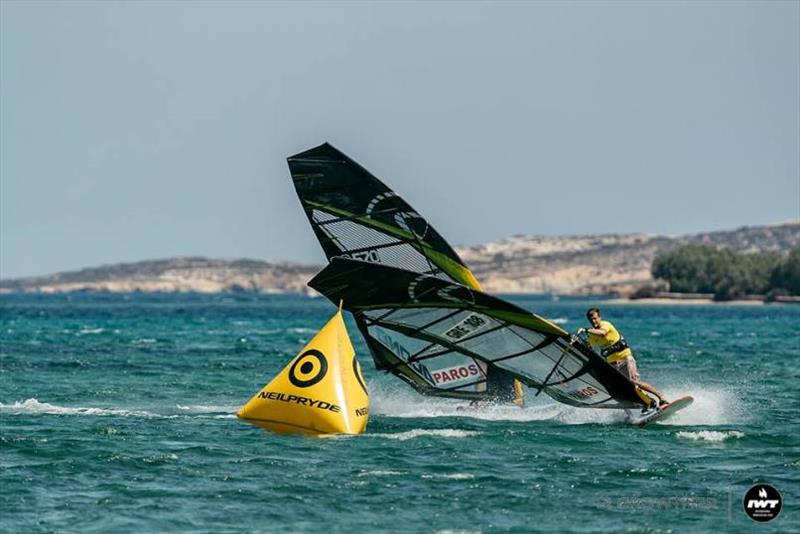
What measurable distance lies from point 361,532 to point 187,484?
3906 mm

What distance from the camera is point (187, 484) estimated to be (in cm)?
2109

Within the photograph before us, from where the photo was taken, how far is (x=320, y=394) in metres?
25.5

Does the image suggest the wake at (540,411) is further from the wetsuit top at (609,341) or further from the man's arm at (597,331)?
the man's arm at (597,331)

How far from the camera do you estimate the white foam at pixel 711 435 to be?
1021 inches

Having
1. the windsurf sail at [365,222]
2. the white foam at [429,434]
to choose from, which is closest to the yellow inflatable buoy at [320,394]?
the white foam at [429,434]

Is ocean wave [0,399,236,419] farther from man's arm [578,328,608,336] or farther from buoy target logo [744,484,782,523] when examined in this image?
buoy target logo [744,484,782,523]

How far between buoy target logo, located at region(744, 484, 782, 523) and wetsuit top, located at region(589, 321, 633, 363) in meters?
6.66

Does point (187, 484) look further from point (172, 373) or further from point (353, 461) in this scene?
point (172, 373)

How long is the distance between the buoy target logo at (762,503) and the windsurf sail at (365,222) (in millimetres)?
8539

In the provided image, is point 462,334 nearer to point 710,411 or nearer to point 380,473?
point 710,411

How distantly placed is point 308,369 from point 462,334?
3.77 m

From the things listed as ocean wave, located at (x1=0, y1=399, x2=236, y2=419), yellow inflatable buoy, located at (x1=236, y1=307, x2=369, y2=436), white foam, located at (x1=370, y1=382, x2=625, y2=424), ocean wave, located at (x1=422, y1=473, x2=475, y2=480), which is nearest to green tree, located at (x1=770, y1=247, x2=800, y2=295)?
white foam, located at (x1=370, y1=382, x2=625, y2=424)

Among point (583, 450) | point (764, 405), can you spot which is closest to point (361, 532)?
point (583, 450)

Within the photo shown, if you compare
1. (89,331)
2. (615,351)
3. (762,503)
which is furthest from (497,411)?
(89,331)
